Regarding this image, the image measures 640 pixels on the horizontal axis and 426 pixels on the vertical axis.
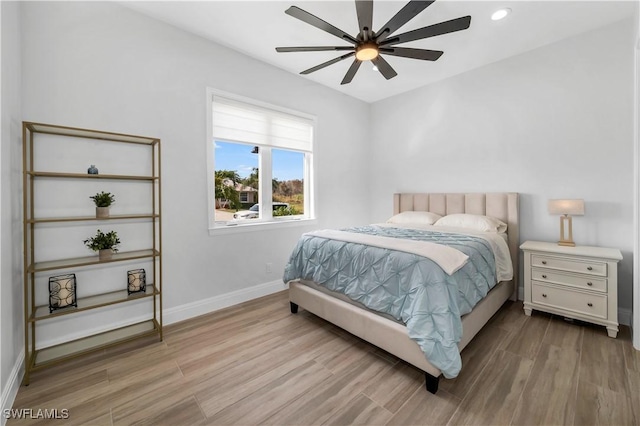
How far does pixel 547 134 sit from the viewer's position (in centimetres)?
302

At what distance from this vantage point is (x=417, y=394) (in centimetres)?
168

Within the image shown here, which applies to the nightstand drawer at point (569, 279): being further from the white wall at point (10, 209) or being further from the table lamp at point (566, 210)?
the white wall at point (10, 209)

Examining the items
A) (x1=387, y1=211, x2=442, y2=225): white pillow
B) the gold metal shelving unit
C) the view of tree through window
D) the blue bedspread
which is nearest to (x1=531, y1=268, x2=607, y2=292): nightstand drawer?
the blue bedspread

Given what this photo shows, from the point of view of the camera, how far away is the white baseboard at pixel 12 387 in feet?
4.87

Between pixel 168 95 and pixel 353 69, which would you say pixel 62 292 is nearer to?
pixel 168 95

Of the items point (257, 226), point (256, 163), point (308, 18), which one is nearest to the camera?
point (308, 18)

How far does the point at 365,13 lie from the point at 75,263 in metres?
2.76

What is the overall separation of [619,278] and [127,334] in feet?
15.1

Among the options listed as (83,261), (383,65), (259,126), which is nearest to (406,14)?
(383,65)

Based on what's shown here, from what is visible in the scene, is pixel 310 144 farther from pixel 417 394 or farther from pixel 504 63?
pixel 417 394

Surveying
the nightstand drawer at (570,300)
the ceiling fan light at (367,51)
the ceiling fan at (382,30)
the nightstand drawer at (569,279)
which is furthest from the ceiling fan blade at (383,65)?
the nightstand drawer at (570,300)

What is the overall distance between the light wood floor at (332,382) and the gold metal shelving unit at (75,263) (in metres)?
0.11

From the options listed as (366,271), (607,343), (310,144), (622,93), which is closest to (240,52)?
(310,144)

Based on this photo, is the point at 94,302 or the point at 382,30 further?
the point at 94,302
